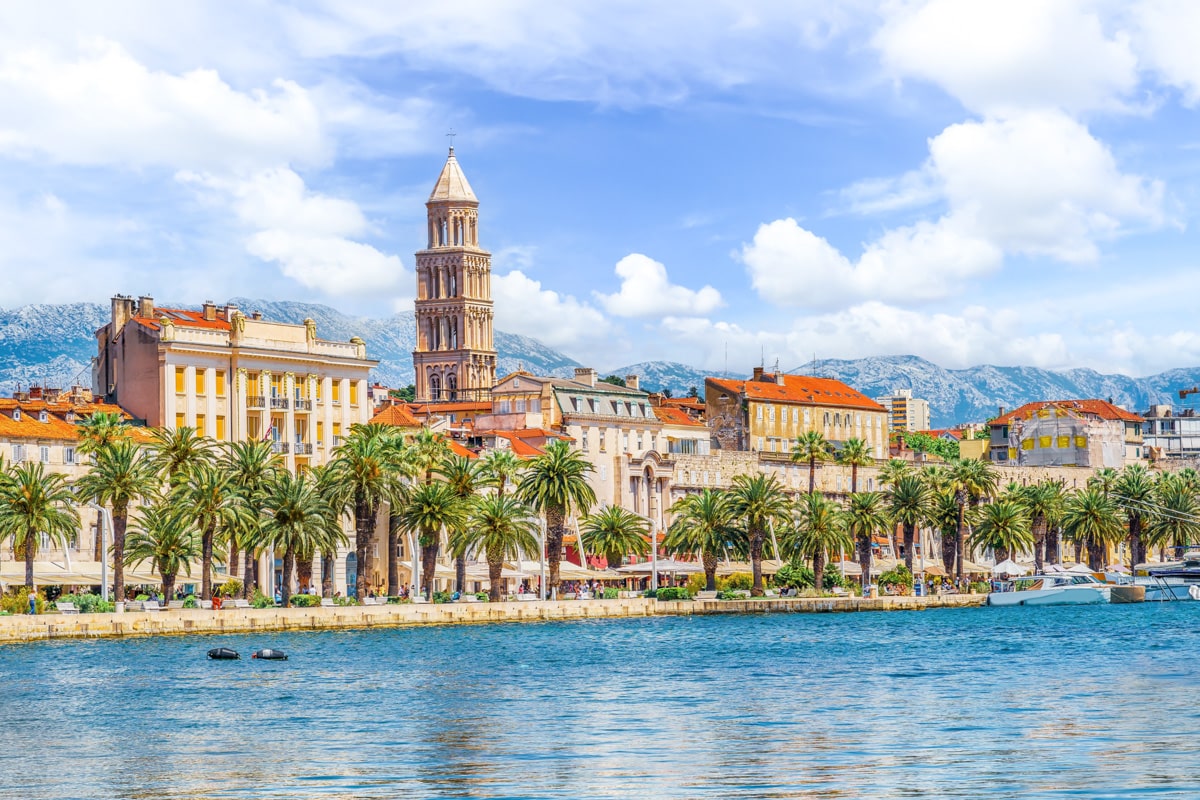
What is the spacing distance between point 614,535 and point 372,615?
1657 inches

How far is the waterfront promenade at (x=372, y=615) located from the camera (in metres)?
86.5

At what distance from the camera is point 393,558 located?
114000 mm

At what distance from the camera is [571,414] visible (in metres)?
162

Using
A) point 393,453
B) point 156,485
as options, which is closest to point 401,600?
point 393,453

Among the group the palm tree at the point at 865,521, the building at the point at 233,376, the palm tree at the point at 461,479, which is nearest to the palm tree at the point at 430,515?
the palm tree at the point at 461,479

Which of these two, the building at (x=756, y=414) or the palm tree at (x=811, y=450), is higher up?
the building at (x=756, y=414)

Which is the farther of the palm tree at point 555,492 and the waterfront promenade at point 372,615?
the palm tree at point 555,492

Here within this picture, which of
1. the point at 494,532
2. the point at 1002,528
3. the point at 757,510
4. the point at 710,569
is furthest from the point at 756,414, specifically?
the point at 494,532

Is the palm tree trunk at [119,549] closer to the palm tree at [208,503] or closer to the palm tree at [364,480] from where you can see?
the palm tree at [208,503]

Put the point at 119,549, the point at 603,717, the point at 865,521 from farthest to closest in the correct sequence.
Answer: the point at 865,521
the point at 119,549
the point at 603,717

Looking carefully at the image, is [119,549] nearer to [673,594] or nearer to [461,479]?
[461,479]

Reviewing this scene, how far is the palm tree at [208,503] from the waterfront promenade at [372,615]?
5.05 m

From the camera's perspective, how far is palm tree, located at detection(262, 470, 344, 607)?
9775cm

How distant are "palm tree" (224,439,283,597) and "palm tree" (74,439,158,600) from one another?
5.40 m
